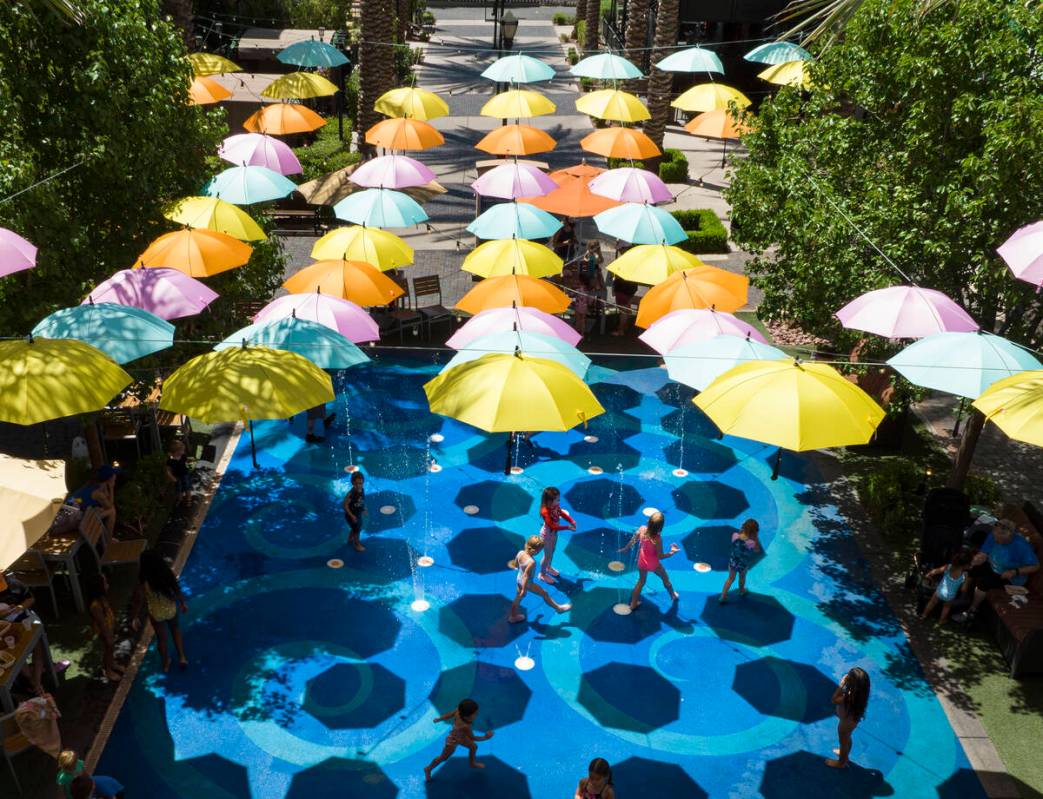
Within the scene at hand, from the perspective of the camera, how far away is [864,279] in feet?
41.1

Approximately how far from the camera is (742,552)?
11906mm

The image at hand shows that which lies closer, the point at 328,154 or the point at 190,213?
the point at 190,213

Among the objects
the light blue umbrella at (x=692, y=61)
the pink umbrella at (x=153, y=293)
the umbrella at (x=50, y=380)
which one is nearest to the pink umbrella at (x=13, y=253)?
the umbrella at (x=50, y=380)

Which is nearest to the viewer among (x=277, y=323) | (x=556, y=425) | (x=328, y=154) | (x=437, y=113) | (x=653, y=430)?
(x=556, y=425)

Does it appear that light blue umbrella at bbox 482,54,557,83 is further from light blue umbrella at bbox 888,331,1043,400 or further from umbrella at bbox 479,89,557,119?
light blue umbrella at bbox 888,331,1043,400

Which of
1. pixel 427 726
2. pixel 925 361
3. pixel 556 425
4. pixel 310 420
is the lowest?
pixel 427 726

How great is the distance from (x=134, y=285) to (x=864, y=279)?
10.1 m

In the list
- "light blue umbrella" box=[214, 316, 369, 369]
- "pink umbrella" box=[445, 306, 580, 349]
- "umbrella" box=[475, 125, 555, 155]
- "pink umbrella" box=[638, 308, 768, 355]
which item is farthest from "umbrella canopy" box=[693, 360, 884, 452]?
"umbrella" box=[475, 125, 555, 155]

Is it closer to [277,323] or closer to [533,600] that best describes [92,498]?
[277,323]

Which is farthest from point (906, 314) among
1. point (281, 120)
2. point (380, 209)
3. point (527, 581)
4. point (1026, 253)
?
point (281, 120)

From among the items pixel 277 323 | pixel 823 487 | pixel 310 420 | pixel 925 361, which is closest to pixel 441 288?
pixel 310 420

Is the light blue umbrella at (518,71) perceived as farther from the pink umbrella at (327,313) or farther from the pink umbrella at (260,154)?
the pink umbrella at (327,313)

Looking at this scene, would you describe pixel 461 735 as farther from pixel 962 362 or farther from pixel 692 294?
pixel 692 294

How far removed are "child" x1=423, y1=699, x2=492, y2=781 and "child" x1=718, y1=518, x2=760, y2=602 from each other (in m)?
4.24
